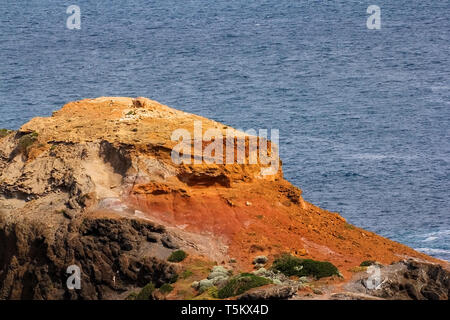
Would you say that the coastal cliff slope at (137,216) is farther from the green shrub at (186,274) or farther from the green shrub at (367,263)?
the green shrub at (367,263)

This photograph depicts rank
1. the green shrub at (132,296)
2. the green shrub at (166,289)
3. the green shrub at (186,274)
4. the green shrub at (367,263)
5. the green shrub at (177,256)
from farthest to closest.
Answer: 1. the green shrub at (367,263)
2. the green shrub at (177,256)
3. the green shrub at (132,296)
4. the green shrub at (186,274)
5. the green shrub at (166,289)

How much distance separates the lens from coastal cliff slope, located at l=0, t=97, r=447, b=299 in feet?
223

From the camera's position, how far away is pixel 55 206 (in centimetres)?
7275

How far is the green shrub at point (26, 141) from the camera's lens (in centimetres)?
7812

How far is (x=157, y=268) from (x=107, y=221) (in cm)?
479

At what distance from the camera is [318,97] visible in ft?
573

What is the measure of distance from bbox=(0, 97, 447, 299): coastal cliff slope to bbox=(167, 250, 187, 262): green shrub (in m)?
0.51

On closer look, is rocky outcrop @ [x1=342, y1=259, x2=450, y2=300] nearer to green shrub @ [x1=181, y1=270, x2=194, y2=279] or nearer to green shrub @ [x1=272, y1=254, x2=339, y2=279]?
green shrub @ [x1=272, y1=254, x2=339, y2=279]

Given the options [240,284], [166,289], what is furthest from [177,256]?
[240,284]

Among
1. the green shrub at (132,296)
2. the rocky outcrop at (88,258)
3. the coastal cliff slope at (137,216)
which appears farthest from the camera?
the coastal cliff slope at (137,216)

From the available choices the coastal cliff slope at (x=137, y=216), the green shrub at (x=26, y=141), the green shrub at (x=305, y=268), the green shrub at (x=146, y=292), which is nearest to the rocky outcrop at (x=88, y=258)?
the coastal cliff slope at (x=137, y=216)

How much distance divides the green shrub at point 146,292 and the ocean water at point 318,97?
2058 inches

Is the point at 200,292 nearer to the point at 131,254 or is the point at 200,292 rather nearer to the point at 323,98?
the point at 131,254

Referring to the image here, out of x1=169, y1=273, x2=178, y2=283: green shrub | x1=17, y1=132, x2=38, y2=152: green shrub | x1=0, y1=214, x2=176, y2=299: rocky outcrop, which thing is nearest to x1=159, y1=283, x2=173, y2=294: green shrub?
x1=169, y1=273, x2=178, y2=283: green shrub
